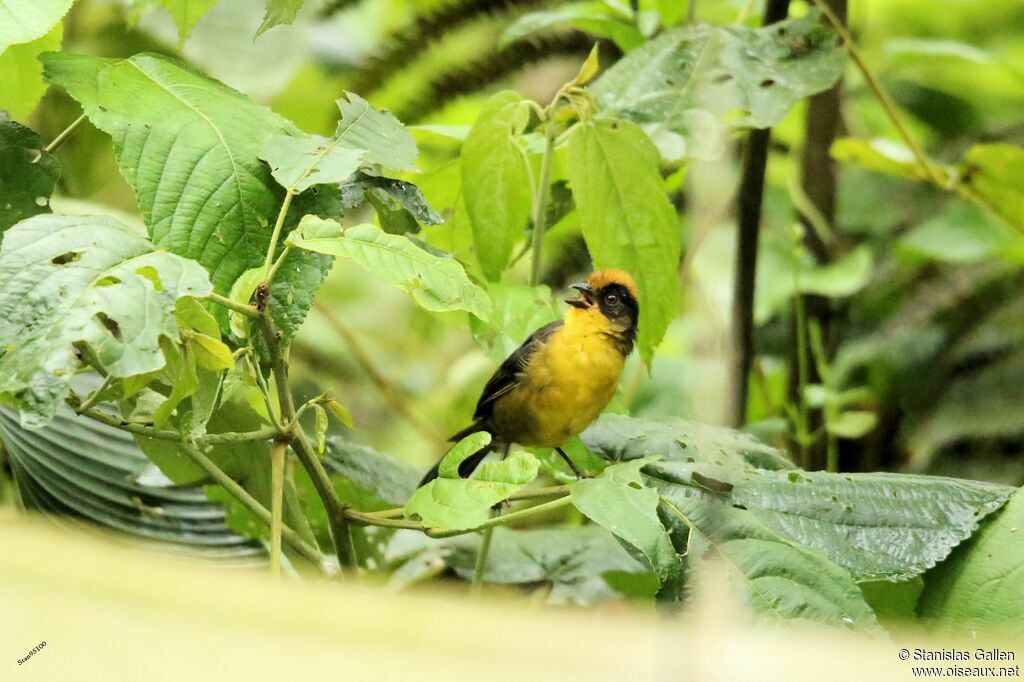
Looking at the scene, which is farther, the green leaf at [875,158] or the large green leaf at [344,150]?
the green leaf at [875,158]

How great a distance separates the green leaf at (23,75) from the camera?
1.47 m

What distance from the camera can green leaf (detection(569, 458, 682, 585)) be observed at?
1.10 meters

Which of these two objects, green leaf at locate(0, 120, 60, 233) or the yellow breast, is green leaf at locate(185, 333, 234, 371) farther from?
the yellow breast

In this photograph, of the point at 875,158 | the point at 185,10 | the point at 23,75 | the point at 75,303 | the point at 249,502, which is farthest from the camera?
the point at 875,158

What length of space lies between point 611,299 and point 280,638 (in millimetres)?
1609

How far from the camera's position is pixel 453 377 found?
131 inches

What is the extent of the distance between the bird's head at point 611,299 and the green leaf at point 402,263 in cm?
96

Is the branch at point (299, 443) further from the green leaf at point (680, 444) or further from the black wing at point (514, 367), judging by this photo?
the black wing at point (514, 367)

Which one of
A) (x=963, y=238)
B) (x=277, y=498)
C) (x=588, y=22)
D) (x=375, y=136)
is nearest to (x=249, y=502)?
(x=277, y=498)

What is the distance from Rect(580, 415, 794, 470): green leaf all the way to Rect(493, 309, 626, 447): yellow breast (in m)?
0.21

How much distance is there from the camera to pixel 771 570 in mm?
1176

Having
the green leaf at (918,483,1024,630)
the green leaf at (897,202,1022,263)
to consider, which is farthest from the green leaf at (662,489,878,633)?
the green leaf at (897,202,1022,263)

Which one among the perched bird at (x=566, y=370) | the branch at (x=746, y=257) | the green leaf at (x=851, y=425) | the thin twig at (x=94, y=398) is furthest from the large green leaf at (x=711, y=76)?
the thin twig at (x=94, y=398)

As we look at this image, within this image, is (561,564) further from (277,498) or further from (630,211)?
(277,498)
